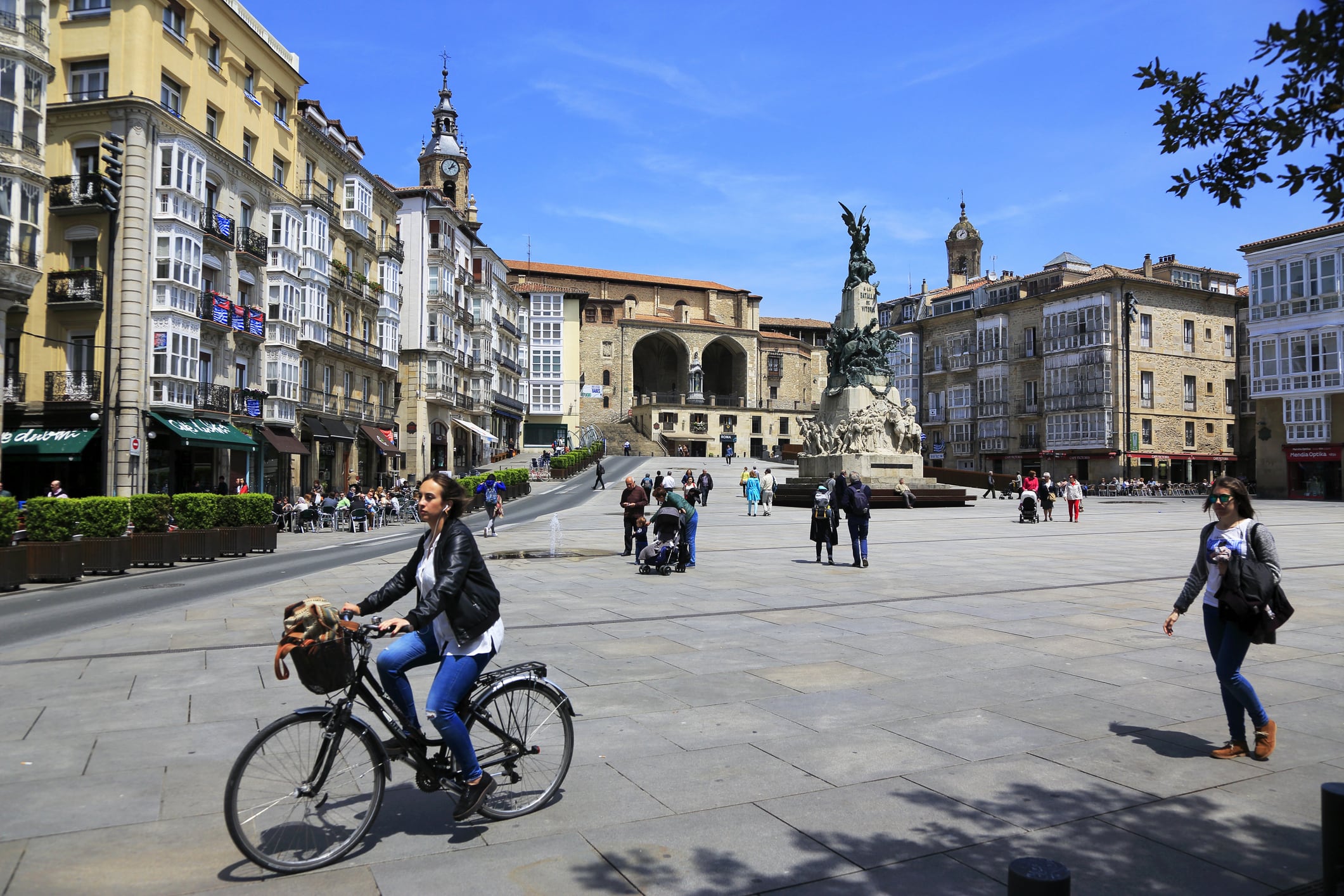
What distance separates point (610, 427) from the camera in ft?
277

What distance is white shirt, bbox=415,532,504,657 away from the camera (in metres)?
4.12

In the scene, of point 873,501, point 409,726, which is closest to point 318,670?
point 409,726

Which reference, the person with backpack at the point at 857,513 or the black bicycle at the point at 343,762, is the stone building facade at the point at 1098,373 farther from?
the black bicycle at the point at 343,762

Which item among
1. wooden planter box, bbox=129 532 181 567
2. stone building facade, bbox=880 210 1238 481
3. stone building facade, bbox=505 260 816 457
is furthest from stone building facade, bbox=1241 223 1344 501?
wooden planter box, bbox=129 532 181 567

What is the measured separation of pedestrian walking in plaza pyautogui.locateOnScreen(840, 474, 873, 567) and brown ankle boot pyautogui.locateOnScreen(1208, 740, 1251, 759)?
9.08 meters

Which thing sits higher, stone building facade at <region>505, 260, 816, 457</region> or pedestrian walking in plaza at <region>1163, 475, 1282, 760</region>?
stone building facade at <region>505, 260, 816, 457</region>

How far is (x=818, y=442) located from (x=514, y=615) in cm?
3041

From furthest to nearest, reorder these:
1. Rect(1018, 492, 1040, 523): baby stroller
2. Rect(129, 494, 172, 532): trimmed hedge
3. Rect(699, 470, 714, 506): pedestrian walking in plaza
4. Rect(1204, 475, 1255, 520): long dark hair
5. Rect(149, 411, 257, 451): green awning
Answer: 1. Rect(699, 470, 714, 506): pedestrian walking in plaza
2. Rect(149, 411, 257, 451): green awning
3. Rect(1018, 492, 1040, 523): baby stroller
4. Rect(129, 494, 172, 532): trimmed hedge
5. Rect(1204, 475, 1255, 520): long dark hair

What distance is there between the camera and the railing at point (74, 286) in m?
28.0

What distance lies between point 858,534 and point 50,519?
12.8m

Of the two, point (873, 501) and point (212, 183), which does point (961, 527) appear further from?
point (212, 183)

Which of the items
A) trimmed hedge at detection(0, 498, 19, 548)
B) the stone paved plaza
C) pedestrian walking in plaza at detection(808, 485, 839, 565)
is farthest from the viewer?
pedestrian walking in plaza at detection(808, 485, 839, 565)

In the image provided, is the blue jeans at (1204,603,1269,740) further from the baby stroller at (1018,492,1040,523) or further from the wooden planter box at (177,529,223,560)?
the baby stroller at (1018,492,1040,523)

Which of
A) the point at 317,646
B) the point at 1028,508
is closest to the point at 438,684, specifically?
the point at 317,646
